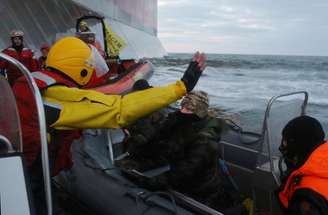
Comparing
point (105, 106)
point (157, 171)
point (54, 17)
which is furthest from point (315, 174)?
point (54, 17)

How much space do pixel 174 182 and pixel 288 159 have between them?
35.0 inches

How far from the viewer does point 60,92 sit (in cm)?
195

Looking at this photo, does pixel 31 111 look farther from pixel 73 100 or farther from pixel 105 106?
pixel 105 106

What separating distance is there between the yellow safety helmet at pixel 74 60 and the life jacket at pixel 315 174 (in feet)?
Result: 3.65

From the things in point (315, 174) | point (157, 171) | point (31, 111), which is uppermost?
point (31, 111)

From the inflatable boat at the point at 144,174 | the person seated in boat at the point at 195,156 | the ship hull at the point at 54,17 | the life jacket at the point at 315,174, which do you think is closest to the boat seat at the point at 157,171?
the inflatable boat at the point at 144,174

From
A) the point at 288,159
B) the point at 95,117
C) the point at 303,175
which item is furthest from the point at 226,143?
the point at 95,117

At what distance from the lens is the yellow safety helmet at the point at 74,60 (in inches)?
81.5

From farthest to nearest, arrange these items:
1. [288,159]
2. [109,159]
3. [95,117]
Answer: [109,159] < [288,159] < [95,117]

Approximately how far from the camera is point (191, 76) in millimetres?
1974

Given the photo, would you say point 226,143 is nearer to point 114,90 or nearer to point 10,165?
point 114,90

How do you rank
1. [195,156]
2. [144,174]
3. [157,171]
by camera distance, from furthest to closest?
[157,171]
[144,174]
[195,156]

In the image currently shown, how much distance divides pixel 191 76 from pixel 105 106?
41 cm

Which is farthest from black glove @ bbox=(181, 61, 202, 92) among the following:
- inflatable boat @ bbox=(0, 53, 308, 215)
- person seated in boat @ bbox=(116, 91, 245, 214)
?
person seated in boat @ bbox=(116, 91, 245, 214)
